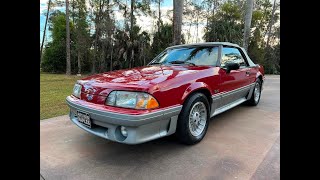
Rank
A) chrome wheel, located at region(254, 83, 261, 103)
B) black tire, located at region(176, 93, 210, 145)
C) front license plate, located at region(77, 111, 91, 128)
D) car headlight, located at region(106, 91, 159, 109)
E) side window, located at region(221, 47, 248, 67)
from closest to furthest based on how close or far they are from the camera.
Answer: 1. car headlight, located at region(106, 91, 159, 109)
2. front license plate, located at region(77, 111, 91, 128)
3. black tire, located at region(176, 93, 210, 145)
4. side window, located at region(221, 47, 248, 67)
5. chrome wheel, located at region(254, 83, 261, 103)

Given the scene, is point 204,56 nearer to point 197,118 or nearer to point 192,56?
point 192,56

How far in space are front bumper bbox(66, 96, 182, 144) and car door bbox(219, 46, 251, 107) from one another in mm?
1230

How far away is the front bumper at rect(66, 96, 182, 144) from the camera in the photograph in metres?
2.58

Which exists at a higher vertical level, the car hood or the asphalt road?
the car hood

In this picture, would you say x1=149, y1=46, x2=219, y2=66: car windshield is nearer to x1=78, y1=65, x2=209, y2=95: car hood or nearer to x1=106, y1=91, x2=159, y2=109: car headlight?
x1=78, y1=65, x2=209, y2=95: car hood

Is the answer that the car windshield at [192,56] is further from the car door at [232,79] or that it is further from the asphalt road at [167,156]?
the asphalt road at [167,156]

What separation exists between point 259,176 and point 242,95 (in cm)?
252

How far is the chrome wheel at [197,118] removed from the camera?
128 inches

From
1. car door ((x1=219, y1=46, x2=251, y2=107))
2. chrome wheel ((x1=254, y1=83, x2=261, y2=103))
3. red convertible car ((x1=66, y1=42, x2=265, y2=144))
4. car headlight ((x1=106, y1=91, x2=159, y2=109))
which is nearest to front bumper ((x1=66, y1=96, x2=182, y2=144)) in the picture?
red convertible car ((x1=66, y1=42, x2=265, y2=144))

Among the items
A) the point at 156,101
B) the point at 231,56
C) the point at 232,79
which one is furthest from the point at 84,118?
the point at 231,56

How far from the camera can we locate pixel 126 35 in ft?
59.9

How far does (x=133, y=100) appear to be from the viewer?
2686 millimetres
